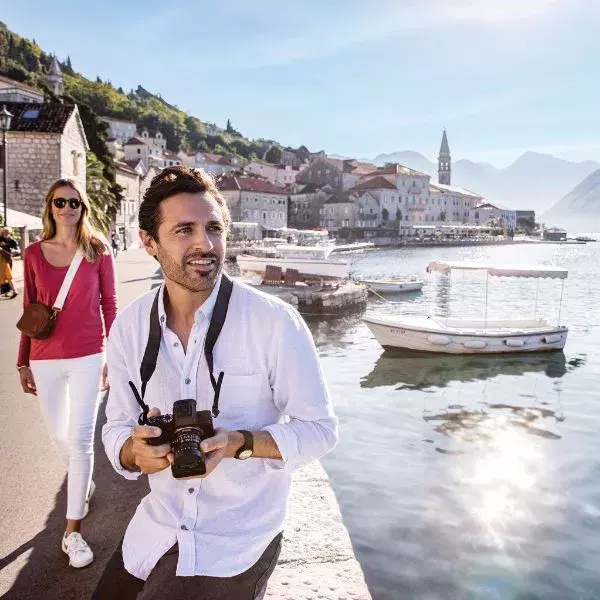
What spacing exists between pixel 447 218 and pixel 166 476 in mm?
136196

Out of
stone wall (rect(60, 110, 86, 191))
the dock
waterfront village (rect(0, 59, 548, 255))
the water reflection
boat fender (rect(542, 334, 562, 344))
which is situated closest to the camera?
the water reflection

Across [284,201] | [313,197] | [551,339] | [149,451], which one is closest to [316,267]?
[551,339]

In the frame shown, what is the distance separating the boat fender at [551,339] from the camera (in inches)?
757

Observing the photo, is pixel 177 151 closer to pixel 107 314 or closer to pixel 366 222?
pixel 366 222

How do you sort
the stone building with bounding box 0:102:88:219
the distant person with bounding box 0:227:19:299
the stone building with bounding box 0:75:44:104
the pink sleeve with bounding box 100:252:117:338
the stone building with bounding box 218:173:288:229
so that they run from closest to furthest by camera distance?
the pink sleeve with bounding box 100:252:117:338 < the distant person with bounding box 0:227:19:299 < the stone building with bounding box 0:102:88:219 < the stone building with bounding box 0:75:44:104 < the stone building with bounding box 218:173:288:229

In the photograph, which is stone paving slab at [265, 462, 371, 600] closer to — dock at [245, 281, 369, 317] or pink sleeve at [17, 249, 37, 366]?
pink sleeve at [17, 249, 37, 366]

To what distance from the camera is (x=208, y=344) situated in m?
2.02

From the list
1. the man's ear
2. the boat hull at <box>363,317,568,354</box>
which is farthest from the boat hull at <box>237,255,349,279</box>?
the man's ear

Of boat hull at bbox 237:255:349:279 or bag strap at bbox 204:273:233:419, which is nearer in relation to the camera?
bag strap at bbox 204:273:233:419

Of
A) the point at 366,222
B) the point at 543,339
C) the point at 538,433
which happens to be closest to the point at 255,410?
the point at 538,433

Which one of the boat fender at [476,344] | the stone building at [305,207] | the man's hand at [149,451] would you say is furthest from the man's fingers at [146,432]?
the stone building at [305,207]

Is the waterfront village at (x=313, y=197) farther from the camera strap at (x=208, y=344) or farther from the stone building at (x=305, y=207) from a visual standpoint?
the camera strap at (x=208, y=344)

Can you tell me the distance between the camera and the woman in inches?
141

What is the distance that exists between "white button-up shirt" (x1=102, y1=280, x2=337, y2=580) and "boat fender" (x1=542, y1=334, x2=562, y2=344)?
740 inches
